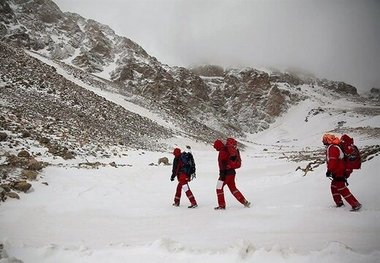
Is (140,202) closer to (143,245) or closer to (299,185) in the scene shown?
(143,245)

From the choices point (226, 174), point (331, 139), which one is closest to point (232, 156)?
point (226, 174)

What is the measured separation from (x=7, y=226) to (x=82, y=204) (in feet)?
8.02

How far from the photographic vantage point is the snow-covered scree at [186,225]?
4.67 m

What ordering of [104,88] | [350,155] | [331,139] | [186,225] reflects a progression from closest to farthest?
[350,155], [331,139], [186,225], [104,88]

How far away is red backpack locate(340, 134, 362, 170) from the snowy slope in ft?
3.04

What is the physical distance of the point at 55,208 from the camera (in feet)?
28.4

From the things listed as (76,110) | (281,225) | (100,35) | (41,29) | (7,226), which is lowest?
(7,226)

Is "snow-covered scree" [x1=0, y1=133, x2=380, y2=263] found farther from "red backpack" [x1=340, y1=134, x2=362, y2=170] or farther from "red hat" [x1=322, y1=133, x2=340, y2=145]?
"red hat" [x1=322, y1=133, x2=340, y2=145]

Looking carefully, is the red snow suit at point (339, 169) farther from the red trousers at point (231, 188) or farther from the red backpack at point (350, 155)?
the red trousers at point (231, 188)

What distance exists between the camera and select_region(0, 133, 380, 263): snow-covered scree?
467cm

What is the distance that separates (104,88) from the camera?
50.4 meters

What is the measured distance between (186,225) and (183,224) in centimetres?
13

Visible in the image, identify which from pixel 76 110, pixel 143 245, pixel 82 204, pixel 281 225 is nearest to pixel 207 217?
pixel 281 225

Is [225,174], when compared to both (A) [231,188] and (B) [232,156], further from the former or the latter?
(B) [232,156]
